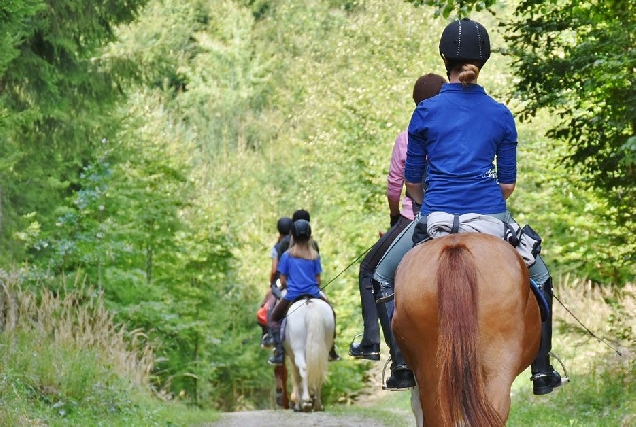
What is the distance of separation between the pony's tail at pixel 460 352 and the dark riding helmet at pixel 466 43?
159cm

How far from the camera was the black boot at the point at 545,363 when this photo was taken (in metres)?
6.87

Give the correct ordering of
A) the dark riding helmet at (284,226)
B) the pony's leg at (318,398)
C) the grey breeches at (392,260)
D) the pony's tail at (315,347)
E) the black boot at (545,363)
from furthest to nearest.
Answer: the dark riding helmet at (284,226), the pony's leg at (318,398), the pony's tail at (315,347), the grey breeches at (392,260), the black boot at (545,363)

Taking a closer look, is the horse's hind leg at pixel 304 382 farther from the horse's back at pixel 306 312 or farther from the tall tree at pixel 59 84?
the tall tree at pixel 59 84

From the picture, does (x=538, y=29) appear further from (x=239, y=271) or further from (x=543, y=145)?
(x=239, y=271)

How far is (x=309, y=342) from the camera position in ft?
52.6

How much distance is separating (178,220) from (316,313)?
445 inches

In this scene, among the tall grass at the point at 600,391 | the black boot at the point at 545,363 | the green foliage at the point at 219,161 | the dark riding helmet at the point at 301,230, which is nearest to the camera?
the black boot at the point at 545,363

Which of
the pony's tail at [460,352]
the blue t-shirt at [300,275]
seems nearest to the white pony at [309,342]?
the blue t-shirt at [300,275]

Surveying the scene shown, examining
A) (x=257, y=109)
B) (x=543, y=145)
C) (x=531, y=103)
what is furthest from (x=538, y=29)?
(x=257, y=109)

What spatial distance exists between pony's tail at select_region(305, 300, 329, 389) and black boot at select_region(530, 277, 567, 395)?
890 centimetres

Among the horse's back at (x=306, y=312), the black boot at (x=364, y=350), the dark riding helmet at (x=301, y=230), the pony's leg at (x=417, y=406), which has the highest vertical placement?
the dark riding helmet at (x=301, y=230)

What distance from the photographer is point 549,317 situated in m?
6.83

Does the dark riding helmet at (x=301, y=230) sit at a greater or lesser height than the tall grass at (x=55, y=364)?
greater

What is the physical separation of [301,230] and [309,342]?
150 cm
